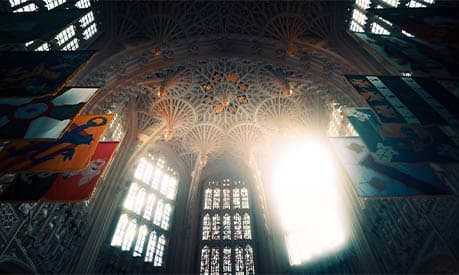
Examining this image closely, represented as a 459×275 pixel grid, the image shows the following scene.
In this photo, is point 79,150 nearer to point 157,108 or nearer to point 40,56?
point 40,56

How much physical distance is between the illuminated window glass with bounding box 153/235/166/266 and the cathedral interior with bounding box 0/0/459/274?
0.08 m

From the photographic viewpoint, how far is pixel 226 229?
16453 mm

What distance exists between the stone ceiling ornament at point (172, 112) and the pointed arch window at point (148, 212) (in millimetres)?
2800

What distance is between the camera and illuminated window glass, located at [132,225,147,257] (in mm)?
12984

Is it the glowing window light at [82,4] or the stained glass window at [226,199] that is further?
the stained glass window at [226,199]

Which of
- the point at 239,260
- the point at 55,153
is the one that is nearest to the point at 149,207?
the point at 239,260

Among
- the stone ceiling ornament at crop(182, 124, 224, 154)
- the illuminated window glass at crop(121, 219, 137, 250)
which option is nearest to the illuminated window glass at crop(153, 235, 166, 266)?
the illuminated window glass at crop(121, 219, 137, 250)

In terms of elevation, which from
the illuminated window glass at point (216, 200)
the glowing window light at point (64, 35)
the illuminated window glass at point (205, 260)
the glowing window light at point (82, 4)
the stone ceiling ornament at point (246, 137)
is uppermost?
the glowing window light at point (82, 4)

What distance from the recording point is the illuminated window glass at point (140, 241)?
42.6ft

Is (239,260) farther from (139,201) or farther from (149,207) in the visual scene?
(139,201)

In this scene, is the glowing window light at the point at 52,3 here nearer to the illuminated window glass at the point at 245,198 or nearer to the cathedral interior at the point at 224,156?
the cathedral interior at the point at 224,156

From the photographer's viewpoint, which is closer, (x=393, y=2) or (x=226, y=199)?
(x=393, y=2)

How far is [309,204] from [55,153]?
11.5 m

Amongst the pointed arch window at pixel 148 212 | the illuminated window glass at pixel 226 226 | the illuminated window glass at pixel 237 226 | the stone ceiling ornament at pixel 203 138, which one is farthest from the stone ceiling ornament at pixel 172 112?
the illuminated window glass at pixel 237 226
